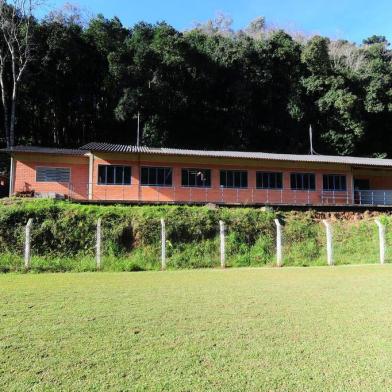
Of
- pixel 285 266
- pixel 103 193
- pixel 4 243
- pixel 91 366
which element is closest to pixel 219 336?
pixel 91 366

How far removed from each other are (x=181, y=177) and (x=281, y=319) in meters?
17.8

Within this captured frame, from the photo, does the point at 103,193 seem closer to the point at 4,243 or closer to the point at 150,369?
the point at 4,243

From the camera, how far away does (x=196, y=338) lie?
5.22 m

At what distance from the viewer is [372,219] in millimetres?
21703

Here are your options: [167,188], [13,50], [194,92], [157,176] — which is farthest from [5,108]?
[167,188]

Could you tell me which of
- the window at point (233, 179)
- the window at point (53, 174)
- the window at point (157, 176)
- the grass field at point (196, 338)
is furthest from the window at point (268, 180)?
the grass field at point (196, 338)

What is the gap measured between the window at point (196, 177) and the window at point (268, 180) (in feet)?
9.64

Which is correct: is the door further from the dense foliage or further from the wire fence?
the wire fence

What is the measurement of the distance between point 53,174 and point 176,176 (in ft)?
21.6

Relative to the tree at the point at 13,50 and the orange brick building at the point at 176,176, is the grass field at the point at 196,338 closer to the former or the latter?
the orange brick building at the point at 176,176

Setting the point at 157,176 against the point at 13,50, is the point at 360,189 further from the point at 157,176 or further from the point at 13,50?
the point at 13,50

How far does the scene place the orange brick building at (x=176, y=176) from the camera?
22562 mm

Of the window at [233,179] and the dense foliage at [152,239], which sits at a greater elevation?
the window at [233,179]

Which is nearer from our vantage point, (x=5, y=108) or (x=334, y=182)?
(x=334, y=182)
